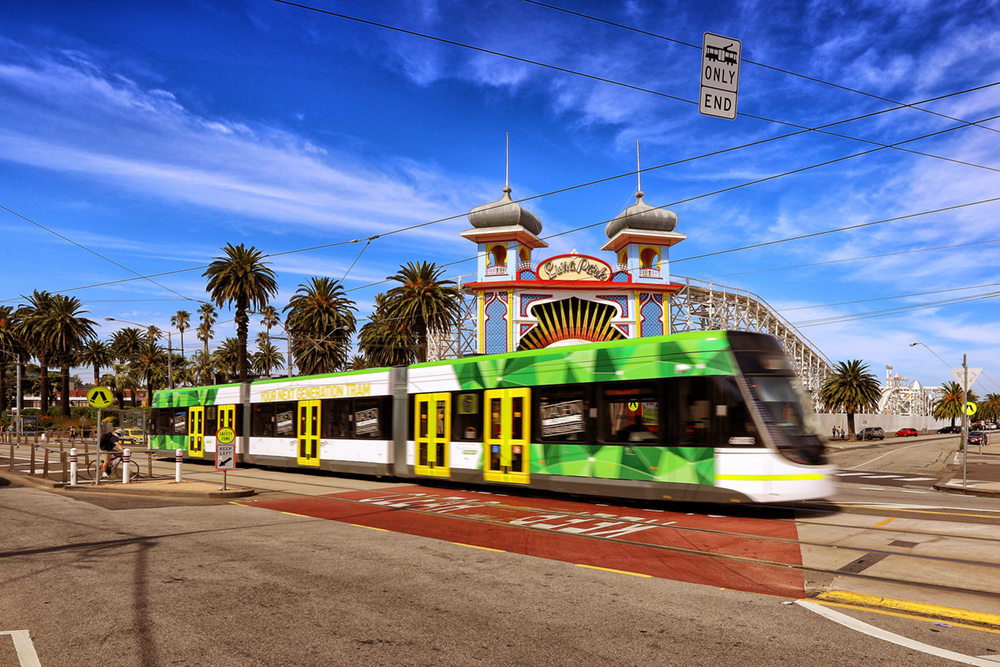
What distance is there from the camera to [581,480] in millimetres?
14969

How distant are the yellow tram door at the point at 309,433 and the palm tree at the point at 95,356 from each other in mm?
67910

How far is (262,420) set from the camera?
1008 inches

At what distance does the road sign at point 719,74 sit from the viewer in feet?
37.1

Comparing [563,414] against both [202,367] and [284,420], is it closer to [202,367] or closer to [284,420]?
[284,420]

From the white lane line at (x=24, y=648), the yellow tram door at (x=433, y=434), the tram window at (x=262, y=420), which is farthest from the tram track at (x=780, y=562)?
the tram window at (x=262, y=420)

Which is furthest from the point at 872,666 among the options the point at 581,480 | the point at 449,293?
the point at 449,293

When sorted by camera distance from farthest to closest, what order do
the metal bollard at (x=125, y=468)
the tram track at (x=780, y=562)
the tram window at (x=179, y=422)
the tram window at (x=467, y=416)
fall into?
1. the tram window at (x=179, y=422)
2. the metal bollard at (x=125, y=468)
3. the tram window at (x=467, y=416)
4. the tram track at (x=780, y=562)

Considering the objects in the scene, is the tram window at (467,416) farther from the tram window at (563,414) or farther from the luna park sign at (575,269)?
the luna park sign at (575,269)

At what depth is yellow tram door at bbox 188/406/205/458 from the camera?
29.5m

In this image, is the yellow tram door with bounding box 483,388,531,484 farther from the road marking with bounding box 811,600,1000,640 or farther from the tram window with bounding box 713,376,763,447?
the road marking with bounding box 811,600,1000,640

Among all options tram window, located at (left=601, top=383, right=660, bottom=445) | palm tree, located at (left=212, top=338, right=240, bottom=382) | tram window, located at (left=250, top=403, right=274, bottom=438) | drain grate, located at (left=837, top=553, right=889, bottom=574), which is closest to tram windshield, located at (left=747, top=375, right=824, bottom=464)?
tram window, located at (left=601, top=383, right=660, bottom=445)

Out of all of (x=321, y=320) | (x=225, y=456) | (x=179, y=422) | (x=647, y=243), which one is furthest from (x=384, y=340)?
(x=225, y=456)

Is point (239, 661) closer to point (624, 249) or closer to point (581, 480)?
point (581, 480)

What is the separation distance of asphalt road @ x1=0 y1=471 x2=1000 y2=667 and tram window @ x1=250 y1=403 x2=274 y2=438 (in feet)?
48.0
